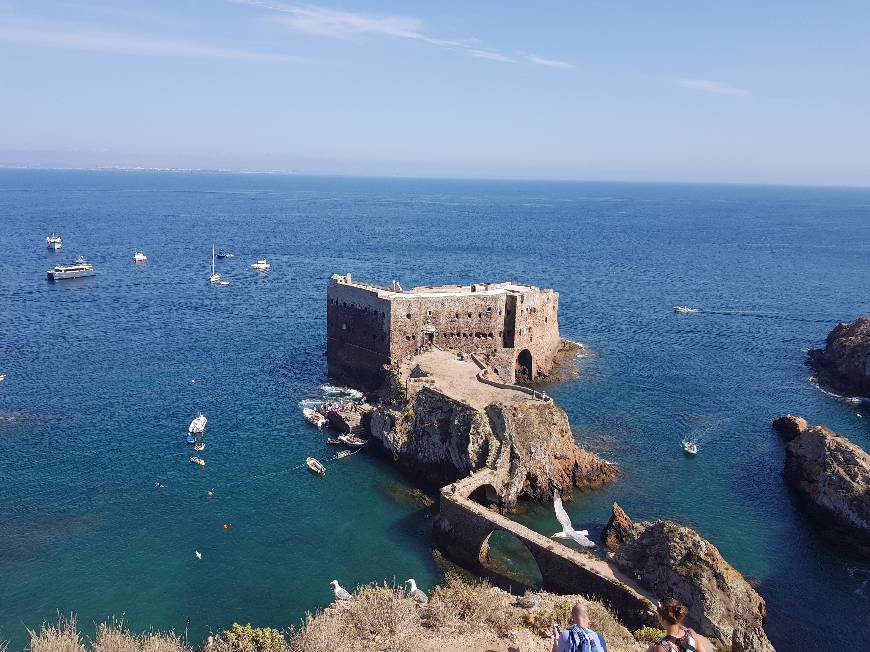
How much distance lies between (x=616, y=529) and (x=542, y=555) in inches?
268

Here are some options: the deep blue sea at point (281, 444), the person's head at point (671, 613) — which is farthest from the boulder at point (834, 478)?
the person's head at point (671, 613)

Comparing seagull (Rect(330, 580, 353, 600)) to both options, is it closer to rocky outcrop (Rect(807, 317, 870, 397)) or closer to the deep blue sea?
the deep blue sea

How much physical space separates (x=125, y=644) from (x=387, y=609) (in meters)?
8.52

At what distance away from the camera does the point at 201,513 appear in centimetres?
4131

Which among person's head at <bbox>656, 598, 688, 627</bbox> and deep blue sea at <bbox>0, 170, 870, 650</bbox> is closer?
person's head at <bbox>656, 598, 688, 627</bbox>

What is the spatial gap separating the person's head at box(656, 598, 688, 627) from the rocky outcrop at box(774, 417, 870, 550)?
34427 millimetres

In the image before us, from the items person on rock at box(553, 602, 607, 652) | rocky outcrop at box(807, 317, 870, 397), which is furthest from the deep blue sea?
person on rock at box(553, 602, 607, 652)

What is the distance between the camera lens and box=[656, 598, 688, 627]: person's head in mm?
12586

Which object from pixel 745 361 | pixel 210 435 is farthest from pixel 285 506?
pixel 745 361

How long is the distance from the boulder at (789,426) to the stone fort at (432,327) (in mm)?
20157

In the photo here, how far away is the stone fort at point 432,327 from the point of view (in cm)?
5747

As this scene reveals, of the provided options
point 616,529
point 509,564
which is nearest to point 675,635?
point 509,564

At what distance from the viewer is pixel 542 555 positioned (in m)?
34.2

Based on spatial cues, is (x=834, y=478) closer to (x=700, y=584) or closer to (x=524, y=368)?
(x=700, y=584)
